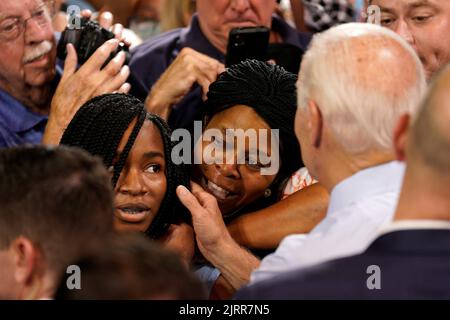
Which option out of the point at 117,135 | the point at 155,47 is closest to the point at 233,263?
the point at 117,135

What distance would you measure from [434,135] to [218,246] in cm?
91

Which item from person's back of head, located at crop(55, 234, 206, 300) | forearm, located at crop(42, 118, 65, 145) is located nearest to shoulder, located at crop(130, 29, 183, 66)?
forearm, located at crop(42, 118, 65, 145)

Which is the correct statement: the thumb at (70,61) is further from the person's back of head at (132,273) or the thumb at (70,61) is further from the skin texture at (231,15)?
the person's back of head at (132,273)

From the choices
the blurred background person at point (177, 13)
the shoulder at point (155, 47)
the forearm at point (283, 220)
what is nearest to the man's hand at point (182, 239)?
the forearm at point (283, 220)

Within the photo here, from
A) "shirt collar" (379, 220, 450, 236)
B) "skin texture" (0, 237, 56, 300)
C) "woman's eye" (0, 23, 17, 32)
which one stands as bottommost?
"skin texture" (0, 237, 56, 300)

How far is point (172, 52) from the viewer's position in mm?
3217

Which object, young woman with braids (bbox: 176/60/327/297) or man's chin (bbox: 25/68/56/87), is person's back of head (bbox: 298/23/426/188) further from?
man's chin (bbox: 25/68/56/87)

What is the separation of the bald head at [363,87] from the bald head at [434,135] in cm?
34

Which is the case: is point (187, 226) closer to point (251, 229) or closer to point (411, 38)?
point (251, 229)

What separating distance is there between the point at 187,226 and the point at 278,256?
63 cm

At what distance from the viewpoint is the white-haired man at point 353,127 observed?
5.89 feet

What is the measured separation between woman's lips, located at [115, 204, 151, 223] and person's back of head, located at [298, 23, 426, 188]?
1.87ft

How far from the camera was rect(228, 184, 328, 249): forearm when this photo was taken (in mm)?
2432

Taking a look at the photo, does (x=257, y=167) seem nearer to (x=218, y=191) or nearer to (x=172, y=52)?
(x=218, y=191)
